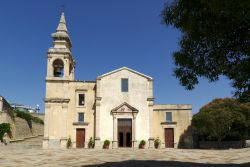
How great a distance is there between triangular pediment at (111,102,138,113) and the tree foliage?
22.0 feet

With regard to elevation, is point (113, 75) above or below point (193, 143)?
above

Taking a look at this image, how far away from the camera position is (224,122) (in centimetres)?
3294

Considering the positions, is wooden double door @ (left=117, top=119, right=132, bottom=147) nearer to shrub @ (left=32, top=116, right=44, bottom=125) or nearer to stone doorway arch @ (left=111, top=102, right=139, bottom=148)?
stone doorway arch @ (left=111, top=102, right=139, bottom=148)

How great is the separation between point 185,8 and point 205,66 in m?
2.41

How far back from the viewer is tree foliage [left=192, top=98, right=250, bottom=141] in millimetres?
33156

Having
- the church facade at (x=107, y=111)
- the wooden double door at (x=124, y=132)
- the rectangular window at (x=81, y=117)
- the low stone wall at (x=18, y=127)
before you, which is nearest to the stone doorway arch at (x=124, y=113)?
the church facade at (x=107, y=111)

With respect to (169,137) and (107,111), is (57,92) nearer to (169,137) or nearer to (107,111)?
(107,111)

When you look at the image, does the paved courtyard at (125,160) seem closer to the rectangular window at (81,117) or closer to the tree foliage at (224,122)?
the tree foliage at (224,122)

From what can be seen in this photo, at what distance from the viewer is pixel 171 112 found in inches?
1451

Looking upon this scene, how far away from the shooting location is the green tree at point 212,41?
914 cm

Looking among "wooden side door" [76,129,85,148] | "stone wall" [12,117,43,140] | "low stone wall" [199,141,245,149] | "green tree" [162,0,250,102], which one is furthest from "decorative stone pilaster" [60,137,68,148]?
"green tree" [162,0,250,102]

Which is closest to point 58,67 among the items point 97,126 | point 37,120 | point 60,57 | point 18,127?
point 60,57

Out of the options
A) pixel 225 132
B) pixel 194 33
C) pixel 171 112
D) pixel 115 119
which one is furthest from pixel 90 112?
pixel 194 33

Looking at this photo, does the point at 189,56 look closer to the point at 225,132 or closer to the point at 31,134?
the point at 225,132
